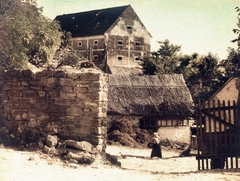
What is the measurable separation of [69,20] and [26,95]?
123 feet

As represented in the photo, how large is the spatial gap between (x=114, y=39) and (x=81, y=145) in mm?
31267

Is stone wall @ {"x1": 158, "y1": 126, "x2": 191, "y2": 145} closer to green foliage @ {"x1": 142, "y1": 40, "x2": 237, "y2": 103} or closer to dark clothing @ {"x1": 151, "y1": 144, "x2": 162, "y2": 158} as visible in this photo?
dark clothing @ {"x1": 151, "y1": 144, "x2": 162, "y2": 158}

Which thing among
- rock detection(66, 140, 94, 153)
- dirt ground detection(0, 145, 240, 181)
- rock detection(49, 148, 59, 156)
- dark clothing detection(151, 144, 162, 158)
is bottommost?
dark clothing detection(151, 144, 162, 158)

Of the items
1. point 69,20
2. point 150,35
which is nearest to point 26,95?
point 150,35

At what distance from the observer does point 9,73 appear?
8148mm

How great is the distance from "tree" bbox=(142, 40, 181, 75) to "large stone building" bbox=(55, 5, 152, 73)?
5335 millimetres

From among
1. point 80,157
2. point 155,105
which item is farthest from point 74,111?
point 155,105

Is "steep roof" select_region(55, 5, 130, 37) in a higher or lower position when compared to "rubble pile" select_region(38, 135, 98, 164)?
higher

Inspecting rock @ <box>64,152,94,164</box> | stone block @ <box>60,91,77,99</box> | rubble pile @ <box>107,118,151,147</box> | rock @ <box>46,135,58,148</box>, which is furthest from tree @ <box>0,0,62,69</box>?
rubble pile @ <box>107,118,151,147</box>

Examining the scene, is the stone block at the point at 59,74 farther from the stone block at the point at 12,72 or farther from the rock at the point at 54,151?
the rock at the point at 54,151

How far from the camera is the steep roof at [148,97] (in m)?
18.6

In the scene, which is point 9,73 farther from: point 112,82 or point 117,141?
point 112,82

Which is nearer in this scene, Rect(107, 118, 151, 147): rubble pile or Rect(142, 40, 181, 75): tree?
Rect(107, 118, 151, 147): rubble pile

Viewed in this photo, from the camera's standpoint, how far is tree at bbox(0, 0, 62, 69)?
30.7ft
